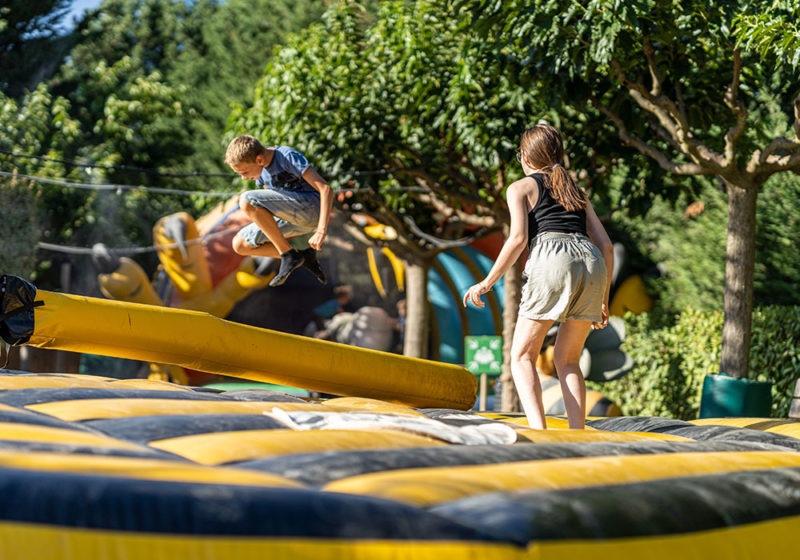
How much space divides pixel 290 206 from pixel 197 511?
121 inches

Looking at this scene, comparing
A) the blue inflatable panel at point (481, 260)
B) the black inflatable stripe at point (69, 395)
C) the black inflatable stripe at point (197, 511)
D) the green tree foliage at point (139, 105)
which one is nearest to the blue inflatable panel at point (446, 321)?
the blue inflatable panel at point (481, 260)

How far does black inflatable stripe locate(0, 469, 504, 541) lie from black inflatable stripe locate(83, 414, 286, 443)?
856mm

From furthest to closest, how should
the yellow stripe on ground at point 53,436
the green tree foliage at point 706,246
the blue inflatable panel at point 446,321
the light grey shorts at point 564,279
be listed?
1. the blue inflatable panel at point 446,321
2. the green tree foliage at point 706,246
3. the light grey shorts at point 564,279
4. the yellow stripe on ground at point 53,436

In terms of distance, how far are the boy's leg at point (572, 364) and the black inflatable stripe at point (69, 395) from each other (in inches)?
53.6

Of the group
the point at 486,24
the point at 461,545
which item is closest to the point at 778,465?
the point at 461,545

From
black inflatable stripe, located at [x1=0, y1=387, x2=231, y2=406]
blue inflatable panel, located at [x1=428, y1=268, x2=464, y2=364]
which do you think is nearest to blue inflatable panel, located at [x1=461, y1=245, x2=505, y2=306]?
blue inflatable panel, located at [x1=428, y1=268, x2=464, y2=364]

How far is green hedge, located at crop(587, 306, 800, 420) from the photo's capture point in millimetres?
7512

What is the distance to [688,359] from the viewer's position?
839cm

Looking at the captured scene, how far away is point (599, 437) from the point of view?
8.98 feet

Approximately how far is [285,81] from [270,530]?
8.04 m

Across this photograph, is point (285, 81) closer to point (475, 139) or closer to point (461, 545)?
point (475, 139)

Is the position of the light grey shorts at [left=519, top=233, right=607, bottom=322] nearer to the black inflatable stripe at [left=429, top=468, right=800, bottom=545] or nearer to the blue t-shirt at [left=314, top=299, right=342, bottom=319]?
the black inflatable stripe at [left=429, top=468, right=800, bottom=545]

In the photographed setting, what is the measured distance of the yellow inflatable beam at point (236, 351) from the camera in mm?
3881

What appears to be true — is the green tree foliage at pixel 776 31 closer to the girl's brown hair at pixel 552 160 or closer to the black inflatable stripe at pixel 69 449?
the girl's brown hair at pixel 552 160
